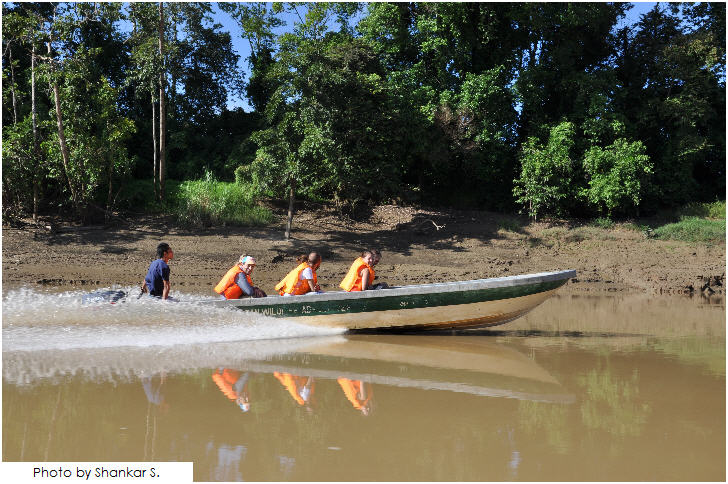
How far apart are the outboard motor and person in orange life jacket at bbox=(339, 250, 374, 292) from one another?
3.11 meters

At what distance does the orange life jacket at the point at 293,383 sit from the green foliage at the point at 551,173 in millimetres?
14575

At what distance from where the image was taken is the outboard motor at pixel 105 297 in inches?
333

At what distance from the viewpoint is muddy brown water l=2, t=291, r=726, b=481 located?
4.04m

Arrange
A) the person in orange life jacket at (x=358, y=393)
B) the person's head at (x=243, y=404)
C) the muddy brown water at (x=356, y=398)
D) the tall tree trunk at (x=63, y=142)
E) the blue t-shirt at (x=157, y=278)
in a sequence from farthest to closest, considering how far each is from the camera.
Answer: the tall tree trunk at (x=63, y=142) → the blue t-shirt at (x=157, y=278) → the person in orange life jacket at (x=358, y=393) → the person's head at (x=243, y=404) → the muddy brown water at (x=356, y=398)

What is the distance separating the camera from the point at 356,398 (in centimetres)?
549

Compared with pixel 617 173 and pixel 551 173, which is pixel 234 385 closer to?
pixel 551 173

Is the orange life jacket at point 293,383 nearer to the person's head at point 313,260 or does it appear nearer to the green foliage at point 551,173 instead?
the person's head at point 313,260

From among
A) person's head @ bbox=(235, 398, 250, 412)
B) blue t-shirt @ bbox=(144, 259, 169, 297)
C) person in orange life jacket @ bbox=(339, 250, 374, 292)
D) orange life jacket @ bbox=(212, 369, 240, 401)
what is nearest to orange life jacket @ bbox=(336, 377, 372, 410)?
person's head @ bbox=(235, 398, 250, 412)

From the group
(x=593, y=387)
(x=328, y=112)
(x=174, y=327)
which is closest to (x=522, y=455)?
(x=593, y=387)

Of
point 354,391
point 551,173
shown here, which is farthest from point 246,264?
point 551,173

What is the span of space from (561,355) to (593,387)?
1.51 metres

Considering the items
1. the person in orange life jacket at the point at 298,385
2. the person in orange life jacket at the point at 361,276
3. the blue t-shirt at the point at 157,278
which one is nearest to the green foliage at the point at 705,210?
the person in orange life jacket at the point at 361,276

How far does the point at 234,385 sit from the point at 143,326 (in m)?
3.07

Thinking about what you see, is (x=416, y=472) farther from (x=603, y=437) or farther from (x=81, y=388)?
(x=81, y=388)
